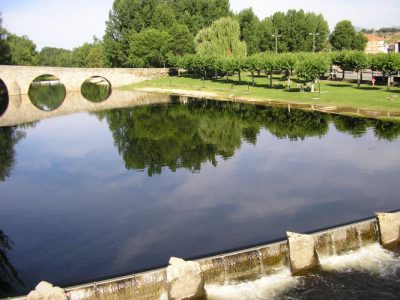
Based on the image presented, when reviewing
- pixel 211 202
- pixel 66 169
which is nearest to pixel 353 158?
pixel 211 202

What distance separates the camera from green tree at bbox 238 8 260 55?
393 ft

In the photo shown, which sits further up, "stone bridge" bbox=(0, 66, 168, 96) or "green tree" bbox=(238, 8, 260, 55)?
"green tree" bbox=(238, 8, 260, 55)

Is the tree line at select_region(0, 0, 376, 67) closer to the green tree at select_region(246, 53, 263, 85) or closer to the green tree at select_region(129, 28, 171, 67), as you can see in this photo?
the green tree at select_region(129, 28, 171, 67)

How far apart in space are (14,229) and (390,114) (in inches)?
1639

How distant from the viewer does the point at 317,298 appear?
18.3 meters

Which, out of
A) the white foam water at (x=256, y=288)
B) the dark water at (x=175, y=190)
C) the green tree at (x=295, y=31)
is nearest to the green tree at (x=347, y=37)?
the green tree at (x=295, y=31)

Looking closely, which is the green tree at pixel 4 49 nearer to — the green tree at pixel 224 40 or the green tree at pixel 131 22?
the green tree at pixel 131 22

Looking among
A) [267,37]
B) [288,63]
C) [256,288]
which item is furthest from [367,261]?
[267,37]

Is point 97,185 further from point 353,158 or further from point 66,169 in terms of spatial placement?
point 353,158

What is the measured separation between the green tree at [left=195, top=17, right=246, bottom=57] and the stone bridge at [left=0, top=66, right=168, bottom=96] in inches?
594

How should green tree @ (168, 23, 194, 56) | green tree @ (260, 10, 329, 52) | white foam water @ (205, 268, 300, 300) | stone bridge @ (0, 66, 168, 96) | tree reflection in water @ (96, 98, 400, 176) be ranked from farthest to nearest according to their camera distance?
green tree @ (260, 10, 329, 52) < green tree @ (168, 23, 194, 56) < stone bridge @ (0, 66, 168, 96) < tree reflection in water @ (96, 98, 400, 176) < white foam water @ (205, 268, 300, 300)

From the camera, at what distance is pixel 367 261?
68.2 feet

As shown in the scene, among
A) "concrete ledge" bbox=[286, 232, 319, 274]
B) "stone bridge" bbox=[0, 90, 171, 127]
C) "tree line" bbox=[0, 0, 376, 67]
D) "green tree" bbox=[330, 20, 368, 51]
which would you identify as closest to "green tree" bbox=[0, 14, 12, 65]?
"tree line" bbox=[0, 0, 376, 67]

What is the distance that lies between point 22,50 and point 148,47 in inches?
1898
